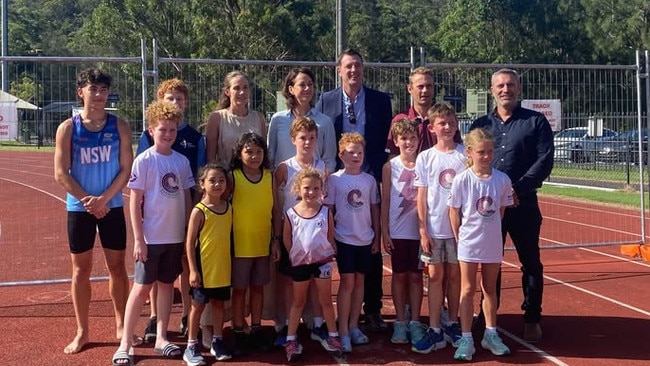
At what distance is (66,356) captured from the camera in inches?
234

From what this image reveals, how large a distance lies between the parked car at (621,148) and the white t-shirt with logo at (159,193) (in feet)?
39.7

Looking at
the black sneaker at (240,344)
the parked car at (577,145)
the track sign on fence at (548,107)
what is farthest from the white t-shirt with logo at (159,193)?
the parked car at (577,145)

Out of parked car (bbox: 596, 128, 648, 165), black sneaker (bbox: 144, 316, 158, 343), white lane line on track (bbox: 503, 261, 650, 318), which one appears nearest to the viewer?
black sneaker (bbox: 144, 316, 158, 343)

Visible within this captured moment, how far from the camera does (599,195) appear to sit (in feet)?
62.5

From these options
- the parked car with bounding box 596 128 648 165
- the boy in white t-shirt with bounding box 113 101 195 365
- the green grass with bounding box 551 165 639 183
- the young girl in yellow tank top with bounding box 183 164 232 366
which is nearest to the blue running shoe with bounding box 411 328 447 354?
the young girl in yellow tank top with bounding box 183 164 232 366

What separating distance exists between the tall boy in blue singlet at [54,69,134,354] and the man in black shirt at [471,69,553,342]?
124 inches

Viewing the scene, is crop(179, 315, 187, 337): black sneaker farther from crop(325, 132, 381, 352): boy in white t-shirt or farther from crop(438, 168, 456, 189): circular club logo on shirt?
crop(438, 168, 456, 189): circular club logo on shirt

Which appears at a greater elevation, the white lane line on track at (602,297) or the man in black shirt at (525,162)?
the man in black shirt at (525,162)

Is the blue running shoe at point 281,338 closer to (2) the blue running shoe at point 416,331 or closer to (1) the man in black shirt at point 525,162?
(2) the blue running shoe at point 416,331

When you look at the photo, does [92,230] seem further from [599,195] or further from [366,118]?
[599,195]

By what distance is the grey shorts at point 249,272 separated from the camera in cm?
585

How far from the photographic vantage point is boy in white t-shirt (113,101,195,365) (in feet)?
18.7

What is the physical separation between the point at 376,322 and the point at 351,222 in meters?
1.12

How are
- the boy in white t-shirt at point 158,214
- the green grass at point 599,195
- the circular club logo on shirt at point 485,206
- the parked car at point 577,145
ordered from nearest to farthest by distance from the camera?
the boy in white t-shirt at point 158,214 < the circular club logo on shirt at point 485,206 < the parked car at point 577,145 < the green grass at point 599,195
